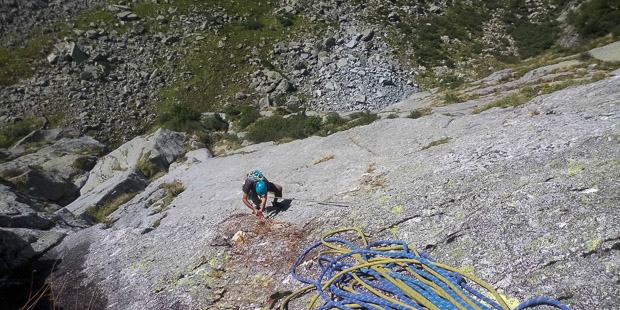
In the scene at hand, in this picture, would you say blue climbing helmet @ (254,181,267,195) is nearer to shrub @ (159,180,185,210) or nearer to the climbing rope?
the climbing rope

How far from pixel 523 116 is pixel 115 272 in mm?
11304

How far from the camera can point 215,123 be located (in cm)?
2925

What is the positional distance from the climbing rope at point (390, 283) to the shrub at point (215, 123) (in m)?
23.2

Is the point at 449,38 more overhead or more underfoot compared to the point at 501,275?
more overhead

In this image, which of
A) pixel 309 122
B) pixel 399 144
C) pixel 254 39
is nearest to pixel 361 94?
pixel 309 122

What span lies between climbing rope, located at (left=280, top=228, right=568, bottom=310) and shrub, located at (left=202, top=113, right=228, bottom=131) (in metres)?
23.2

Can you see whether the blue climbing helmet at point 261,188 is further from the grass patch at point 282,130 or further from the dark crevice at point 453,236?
the grass patch at point 282,130

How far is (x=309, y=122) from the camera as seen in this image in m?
23.0

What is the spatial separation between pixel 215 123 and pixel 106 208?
43.2ft

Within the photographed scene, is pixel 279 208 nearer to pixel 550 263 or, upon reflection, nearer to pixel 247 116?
pixel 550 263

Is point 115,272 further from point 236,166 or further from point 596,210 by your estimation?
point 596,210

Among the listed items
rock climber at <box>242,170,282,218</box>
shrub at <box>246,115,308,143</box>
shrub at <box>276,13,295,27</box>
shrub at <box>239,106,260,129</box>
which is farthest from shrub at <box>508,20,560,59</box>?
rock climber at <box>242,170,282,218</box>

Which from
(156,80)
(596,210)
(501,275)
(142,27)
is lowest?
(501,275)

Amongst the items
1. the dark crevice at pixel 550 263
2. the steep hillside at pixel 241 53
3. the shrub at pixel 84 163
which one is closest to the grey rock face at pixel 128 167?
the shrub at pixel 84 163
